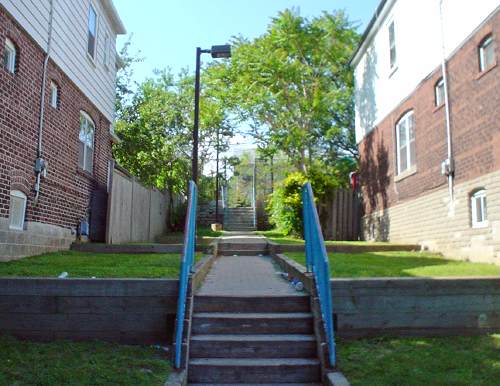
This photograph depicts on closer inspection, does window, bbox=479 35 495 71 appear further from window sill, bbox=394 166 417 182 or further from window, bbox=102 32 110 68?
window, bbox=102 32 110 68

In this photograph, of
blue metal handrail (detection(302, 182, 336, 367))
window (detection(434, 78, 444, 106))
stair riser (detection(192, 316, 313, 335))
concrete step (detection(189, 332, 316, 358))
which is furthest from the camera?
window (detection(434, 78, 444, 106))

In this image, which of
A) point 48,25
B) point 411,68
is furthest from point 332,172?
point 48,25

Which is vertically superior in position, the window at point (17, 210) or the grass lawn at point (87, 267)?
the window at point (17, 210)

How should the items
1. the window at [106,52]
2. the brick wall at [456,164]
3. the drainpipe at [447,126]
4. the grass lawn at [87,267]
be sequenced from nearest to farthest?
the grass lawn at [87,267]
the brick wall at [456,164]
the drainpipe at [447,126]
the window at [106,52]

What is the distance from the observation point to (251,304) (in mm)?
6215

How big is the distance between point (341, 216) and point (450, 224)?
24.9ft

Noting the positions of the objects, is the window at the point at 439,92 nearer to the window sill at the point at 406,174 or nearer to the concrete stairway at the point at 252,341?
the window sill at the point at 406,174

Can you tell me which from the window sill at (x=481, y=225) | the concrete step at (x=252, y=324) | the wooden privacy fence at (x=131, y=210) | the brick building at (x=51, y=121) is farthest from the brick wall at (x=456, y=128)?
the brick building at (x=51, y=121)

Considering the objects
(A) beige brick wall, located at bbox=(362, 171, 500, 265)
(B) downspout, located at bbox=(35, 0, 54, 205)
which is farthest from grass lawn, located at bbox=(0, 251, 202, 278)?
(A) beige brick wall, located at bbox=(362, 171, 500, 265)

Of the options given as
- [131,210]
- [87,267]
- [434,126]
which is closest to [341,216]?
[434,126]

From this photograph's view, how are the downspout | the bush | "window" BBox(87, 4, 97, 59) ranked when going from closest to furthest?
the downspout → "window" BBox(87, 4, 97, 59) → the bush

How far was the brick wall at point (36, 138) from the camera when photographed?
8.74m

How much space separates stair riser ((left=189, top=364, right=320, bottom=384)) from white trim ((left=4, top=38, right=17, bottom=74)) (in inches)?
260

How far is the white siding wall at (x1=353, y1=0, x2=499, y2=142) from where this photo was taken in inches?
415
